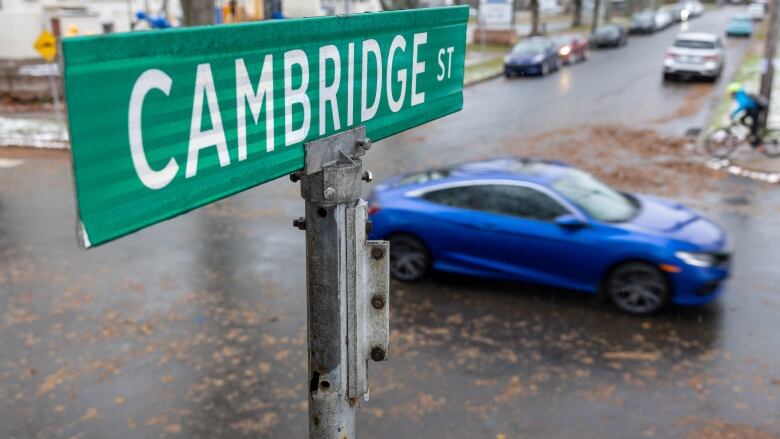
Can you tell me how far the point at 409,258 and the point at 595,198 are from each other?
7.97 ft

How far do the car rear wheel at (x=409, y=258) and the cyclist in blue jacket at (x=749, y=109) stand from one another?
10652 mm

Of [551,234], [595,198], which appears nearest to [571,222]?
[551,234]

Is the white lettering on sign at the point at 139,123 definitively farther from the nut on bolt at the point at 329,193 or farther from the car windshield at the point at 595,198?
the car windshield at the point at 595,198

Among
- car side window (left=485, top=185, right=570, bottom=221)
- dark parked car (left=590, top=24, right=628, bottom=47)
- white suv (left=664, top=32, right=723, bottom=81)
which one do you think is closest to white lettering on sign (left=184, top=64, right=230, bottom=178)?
car side window (left=485, top=185, right=570, bottom=221)

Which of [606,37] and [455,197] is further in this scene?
[606,37]

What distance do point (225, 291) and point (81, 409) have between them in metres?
2.92

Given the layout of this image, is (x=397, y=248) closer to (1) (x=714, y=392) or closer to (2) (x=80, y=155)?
(1) (x=714, y=392)

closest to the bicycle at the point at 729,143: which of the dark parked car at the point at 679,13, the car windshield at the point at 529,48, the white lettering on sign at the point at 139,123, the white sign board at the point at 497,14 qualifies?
the car windshield at the point at 529,48

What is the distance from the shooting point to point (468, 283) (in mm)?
9883

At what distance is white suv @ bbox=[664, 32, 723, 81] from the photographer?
28948 millimetres

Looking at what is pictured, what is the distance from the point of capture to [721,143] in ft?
56.7

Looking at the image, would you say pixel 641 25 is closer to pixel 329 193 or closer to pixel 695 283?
pixel 695 283

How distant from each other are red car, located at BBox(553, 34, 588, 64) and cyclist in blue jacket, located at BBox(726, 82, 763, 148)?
60.9ft

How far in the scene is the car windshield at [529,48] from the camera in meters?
32.4
